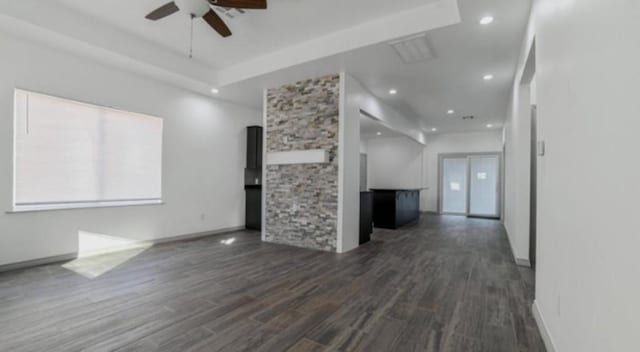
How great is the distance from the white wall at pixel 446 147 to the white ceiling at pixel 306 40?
442 centimetres

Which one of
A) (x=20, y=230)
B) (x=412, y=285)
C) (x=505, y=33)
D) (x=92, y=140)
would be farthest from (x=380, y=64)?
(x=20, y=230)

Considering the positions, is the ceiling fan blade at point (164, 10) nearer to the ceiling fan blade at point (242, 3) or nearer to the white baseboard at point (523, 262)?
the ceiling fan blade at point (242, 3)

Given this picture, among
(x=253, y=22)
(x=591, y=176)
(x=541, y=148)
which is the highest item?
(x=253, y=22)

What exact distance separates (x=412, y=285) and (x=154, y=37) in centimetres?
499

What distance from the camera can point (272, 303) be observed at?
2629mm

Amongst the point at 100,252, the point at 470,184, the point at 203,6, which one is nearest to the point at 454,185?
the point at 470,184

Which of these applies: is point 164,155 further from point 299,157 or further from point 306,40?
point 306,40

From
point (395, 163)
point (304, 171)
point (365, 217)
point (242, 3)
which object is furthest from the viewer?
point (395, 163)

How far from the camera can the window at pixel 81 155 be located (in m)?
3.68

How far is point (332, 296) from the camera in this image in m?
2.81

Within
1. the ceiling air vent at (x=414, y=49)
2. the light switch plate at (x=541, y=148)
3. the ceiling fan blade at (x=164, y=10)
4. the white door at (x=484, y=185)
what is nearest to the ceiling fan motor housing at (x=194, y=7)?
the ceiling fan blade at (x=164, y=10)

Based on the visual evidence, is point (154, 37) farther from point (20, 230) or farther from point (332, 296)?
point (332, 296)

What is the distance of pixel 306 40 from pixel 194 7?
5.74ft

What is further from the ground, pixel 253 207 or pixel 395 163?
pixel 395 163
